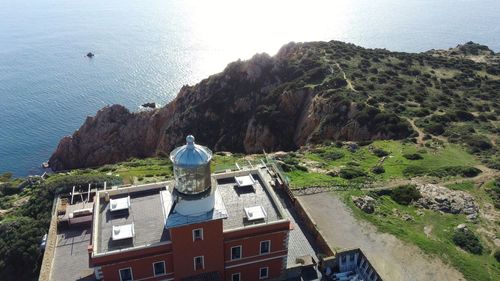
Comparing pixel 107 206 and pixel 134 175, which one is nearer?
pixel 107 206

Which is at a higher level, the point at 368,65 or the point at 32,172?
the point at 368,65

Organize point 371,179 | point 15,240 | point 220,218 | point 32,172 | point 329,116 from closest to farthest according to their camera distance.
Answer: point 220,218 < point 15,240 < point 371,179 < point 329,116 < point 32,172

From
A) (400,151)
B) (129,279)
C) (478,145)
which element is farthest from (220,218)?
(478,145)

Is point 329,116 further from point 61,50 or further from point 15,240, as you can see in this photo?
point 61,50

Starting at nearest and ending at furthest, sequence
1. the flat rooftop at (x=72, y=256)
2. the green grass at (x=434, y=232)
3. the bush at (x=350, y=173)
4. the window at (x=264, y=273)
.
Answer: the window at (x=264, y=273) < the flat rooftop at (x=72, y=256) < the green grass at (x=434, y=232) < the bush at (x=350, y=173)

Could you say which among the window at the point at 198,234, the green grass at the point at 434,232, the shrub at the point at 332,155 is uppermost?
the window at the point at 198,234

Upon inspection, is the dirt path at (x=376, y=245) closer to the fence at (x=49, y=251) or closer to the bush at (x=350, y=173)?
the bush at (x=350, y=173)

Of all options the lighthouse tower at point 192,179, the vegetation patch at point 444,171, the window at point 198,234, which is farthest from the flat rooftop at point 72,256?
the vegetation patch at point 444,171
